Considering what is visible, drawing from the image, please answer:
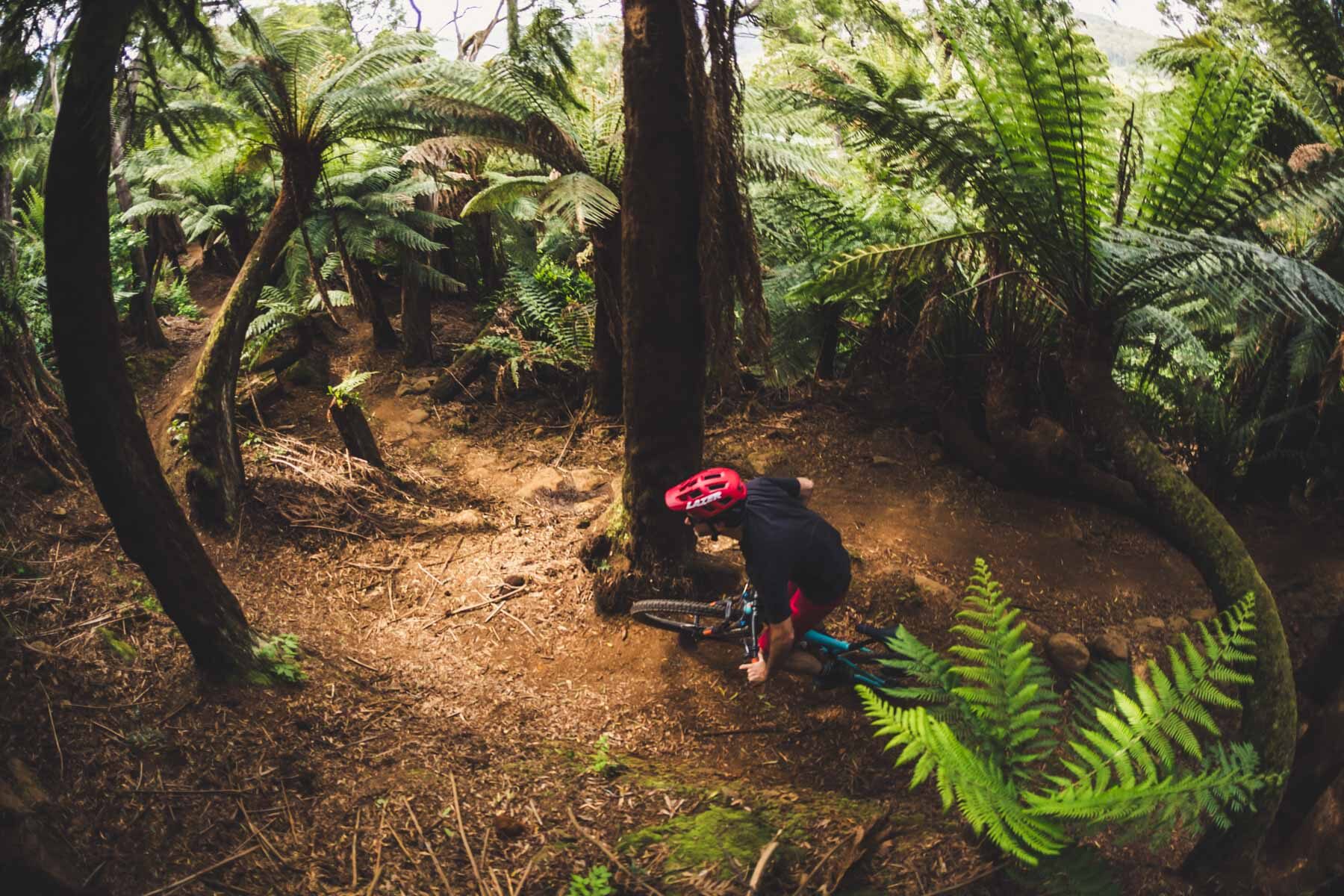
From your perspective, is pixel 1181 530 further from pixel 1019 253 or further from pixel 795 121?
pixel 795 121

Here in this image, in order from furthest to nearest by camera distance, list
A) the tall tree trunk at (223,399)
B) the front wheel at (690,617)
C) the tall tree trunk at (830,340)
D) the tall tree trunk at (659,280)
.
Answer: the tall tree trunk at (830,340) < the tall tree trunk at (223,399) < the front wheel at (690,617) < the tall tree trunk at (659,280)

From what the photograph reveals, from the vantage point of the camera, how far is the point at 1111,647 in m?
4.31

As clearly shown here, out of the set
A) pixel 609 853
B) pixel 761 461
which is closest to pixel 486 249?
pixel 761 461

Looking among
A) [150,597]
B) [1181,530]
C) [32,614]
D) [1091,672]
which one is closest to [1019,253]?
[1181,530]

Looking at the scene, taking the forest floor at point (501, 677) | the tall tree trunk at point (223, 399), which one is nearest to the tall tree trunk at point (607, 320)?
the forest floor at point (501, 677)

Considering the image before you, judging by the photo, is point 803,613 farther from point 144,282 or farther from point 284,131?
point 144,282

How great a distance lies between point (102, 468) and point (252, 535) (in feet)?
7.58

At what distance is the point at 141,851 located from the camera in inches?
96.7

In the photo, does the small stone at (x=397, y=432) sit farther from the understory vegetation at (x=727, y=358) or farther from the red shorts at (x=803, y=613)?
the red shorts at (x=803, y=613)

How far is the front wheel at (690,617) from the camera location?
3.97 metres

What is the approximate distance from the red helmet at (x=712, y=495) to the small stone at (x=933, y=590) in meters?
1.74

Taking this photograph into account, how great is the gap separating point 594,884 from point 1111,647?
3301 mm

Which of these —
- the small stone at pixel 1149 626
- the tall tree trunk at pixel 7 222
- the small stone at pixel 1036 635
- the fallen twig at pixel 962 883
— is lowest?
the small stone at pixel 1149 626

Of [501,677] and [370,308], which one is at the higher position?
[370,308]
